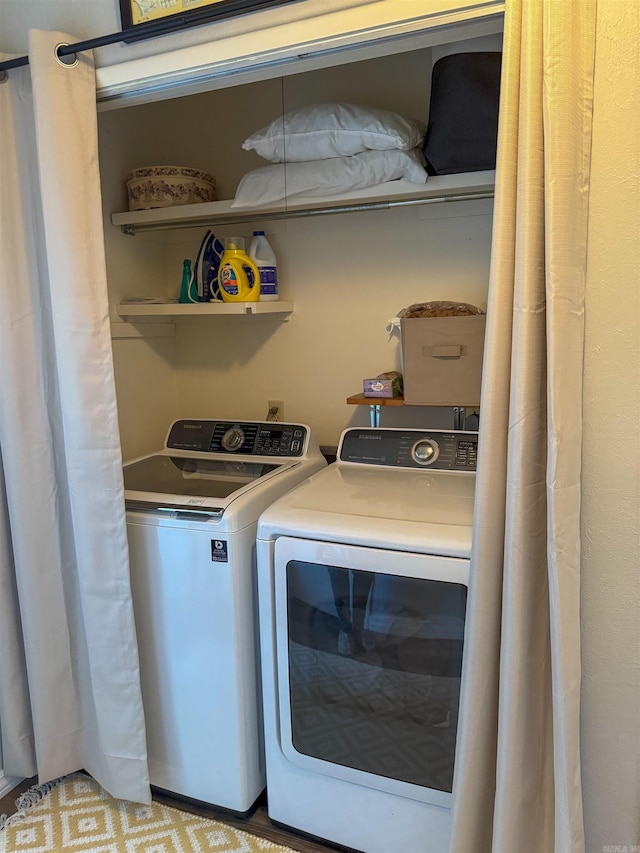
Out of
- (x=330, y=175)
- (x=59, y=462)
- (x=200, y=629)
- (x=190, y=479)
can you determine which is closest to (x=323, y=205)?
(x=330, y=175)

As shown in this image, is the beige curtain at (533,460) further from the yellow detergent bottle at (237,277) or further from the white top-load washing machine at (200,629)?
the yellow detergent bottle at (237,277)

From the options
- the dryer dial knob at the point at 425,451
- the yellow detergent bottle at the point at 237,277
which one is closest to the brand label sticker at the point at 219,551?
the dryer dial knob at the point at 425,451

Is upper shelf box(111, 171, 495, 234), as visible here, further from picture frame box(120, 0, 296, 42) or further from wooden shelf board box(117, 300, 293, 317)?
picture frame box(120, 0, 296, 42)

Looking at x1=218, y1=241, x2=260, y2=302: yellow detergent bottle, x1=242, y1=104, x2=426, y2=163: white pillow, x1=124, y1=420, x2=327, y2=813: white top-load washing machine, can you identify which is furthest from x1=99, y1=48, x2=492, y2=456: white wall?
x1=124, y1=420, x2=327, y2=813: white top-load washing machine

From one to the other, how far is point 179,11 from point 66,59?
11.6 inches

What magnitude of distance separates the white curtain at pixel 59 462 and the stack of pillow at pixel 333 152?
0.57 m

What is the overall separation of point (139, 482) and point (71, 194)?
828mm

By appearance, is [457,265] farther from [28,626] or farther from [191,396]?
[28,626]

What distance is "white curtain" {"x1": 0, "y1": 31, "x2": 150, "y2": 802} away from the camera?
145cm

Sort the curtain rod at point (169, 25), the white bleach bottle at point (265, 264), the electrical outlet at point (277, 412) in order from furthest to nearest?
the electrical outlet at point (277, 412) < the white bleach bottle at point (265, 264) < the curtain rod at point (169, 25)

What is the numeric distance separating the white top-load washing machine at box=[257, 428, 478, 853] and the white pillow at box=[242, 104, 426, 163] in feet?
3.23

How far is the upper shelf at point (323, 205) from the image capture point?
5.69 feet

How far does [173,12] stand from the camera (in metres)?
1.32

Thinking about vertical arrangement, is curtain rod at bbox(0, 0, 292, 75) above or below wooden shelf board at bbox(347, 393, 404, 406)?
above
